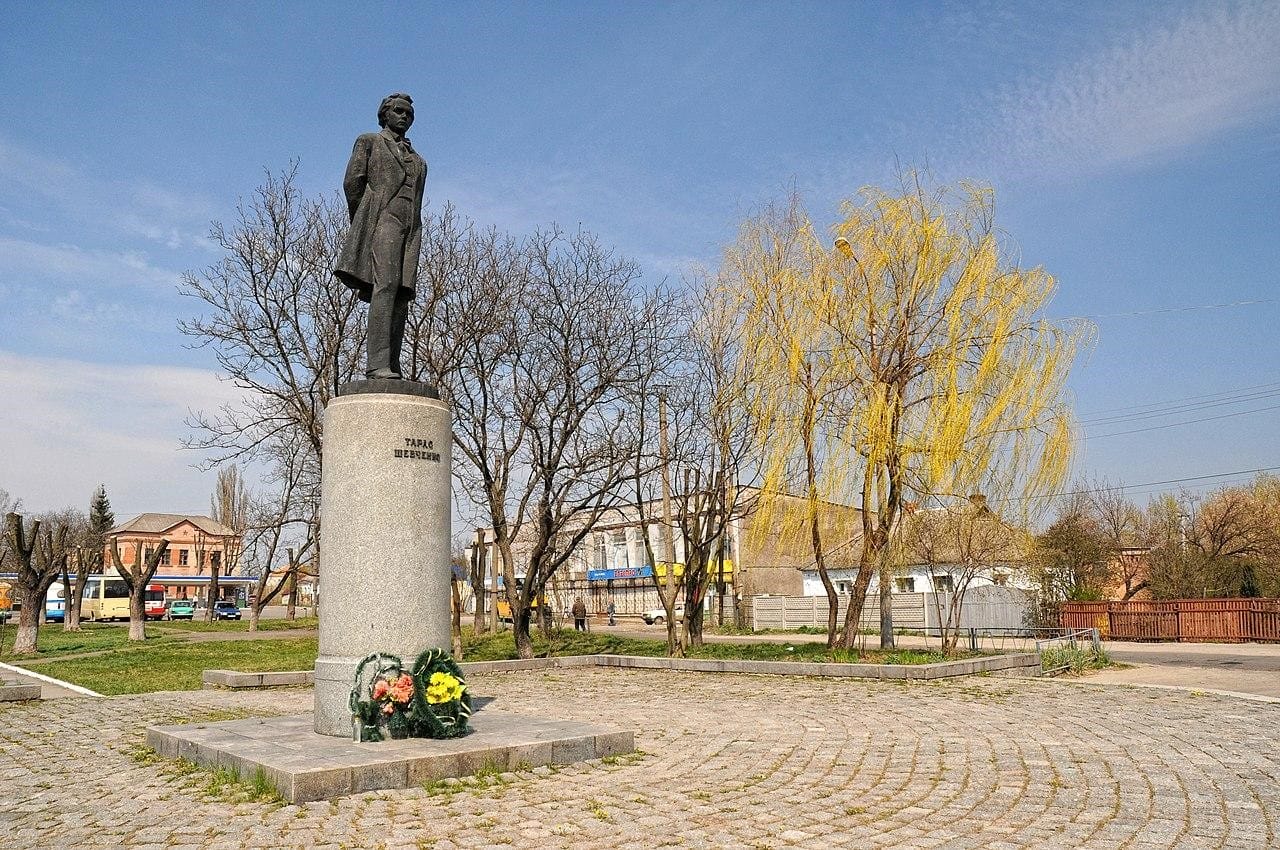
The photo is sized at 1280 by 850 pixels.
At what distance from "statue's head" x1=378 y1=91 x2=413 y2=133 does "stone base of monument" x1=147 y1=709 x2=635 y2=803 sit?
20.1ft

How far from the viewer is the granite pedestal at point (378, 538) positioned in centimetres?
902

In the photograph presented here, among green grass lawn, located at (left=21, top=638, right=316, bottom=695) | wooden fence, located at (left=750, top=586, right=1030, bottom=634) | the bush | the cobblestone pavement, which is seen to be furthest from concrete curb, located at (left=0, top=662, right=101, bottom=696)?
wooden fence, located at (left=750, top=586, right=1030, bottom=634)

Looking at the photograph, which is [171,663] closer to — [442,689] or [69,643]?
[69,643]

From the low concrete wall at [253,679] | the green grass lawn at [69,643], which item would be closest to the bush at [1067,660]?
the low concrete wall at [253,679]

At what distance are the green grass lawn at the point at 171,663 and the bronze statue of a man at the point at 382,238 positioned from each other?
24.3 feet

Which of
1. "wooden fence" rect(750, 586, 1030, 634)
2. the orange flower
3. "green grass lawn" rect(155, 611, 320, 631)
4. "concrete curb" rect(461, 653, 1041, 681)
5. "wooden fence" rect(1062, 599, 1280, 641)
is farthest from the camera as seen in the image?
"green grass lawn" rect(155, 611, 320, 631)

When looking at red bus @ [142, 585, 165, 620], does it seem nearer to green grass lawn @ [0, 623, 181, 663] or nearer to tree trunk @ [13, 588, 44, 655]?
green grass lawn @ [0, 623, 181, 663]

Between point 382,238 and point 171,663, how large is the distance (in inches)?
644

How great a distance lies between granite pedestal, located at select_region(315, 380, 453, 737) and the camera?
9.02m

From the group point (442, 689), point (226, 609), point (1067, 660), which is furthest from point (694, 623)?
point (226, 609)

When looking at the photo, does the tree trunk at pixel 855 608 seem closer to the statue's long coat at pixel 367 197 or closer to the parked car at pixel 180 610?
the statue's long coat at pixel 367 197

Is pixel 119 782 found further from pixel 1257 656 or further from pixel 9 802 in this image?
pixel 1257 656

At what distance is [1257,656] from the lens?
24.8 metres

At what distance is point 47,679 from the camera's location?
18.5 m
